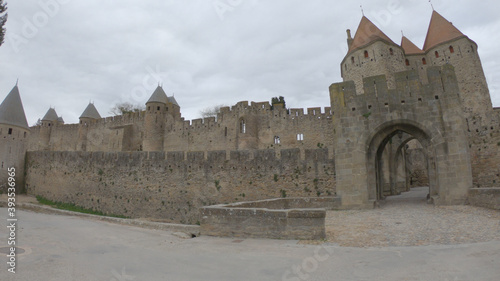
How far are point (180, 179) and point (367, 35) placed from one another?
23.7m

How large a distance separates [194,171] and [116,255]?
433 inches

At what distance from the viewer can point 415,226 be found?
836 centimetres

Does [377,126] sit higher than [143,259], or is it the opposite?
[377,126]

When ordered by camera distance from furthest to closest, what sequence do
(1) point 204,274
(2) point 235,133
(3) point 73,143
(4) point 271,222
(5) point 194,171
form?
(3) point 73,143
(2) point 235,133
(5) point 194,171
(4) point 271,222
(1) point 204,274

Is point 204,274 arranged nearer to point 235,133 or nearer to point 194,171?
point 194,171

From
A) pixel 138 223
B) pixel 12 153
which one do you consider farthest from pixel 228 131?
pixel 12 153

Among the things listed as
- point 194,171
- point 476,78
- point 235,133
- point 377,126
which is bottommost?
point 194,171

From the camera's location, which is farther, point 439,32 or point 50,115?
point 50,115

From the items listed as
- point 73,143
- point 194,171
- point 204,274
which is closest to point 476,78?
point 194,171

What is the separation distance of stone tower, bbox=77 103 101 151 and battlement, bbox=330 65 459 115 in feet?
127

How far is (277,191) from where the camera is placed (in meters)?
15.2

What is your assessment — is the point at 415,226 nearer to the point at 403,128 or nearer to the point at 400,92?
the point at 403,128

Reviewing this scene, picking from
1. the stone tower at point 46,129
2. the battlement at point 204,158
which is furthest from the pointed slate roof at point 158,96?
the stone tower at point 46,129
